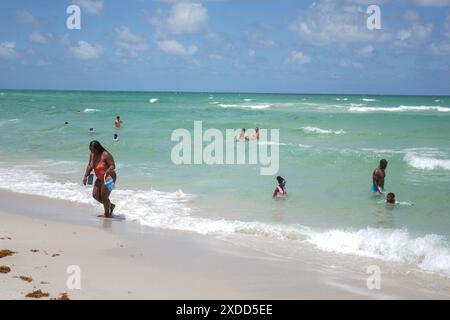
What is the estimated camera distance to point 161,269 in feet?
19.7

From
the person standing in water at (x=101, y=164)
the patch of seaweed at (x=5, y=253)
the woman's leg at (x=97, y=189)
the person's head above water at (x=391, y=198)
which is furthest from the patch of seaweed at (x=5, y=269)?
the person's head above water at (x=391, y=198)

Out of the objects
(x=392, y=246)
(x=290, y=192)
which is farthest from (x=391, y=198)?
(x=392, y=246)

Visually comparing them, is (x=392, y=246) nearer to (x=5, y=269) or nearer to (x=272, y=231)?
(x=272, y=231)

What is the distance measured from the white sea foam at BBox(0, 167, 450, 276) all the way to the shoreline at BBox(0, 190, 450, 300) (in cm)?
59

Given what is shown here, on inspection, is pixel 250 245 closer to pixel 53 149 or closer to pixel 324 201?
pixel 324 201

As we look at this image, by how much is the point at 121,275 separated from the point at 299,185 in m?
7.94

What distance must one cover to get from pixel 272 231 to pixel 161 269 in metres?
2.80

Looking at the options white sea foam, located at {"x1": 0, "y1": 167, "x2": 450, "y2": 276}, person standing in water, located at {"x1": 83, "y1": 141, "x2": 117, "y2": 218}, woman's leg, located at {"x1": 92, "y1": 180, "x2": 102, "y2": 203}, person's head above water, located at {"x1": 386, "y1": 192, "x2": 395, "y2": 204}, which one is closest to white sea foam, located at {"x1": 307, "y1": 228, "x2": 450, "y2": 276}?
white sea foam, located at {"x1": 0, "y1": 167, "x2": 450, "y2": 276}

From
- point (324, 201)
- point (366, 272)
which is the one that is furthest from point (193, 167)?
point (366, 272)

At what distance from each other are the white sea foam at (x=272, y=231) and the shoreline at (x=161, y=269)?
0.59m

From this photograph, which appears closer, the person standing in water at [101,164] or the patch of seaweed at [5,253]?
the patch of seaweed at [5,253]

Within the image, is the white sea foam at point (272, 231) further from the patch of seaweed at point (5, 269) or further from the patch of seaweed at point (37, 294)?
the patch of seaweed at point (37, 294)

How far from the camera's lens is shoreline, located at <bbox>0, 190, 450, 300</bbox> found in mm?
5219

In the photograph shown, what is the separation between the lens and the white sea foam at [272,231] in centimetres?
712
